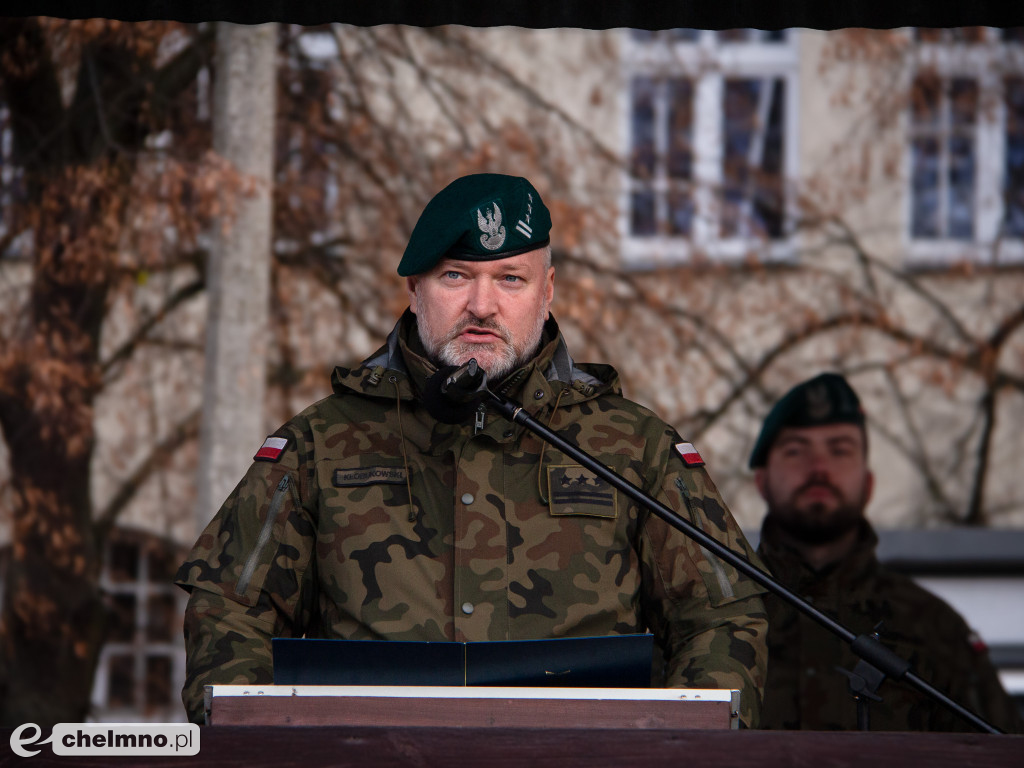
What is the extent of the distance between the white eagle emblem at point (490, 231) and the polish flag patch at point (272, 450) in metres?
0.53

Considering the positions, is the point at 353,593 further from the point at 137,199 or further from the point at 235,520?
the point at 137,199

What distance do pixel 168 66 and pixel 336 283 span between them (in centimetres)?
150

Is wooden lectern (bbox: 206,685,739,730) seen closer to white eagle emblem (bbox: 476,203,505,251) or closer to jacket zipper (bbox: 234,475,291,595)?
jacket zipper (bbox: 234,475,291,595)

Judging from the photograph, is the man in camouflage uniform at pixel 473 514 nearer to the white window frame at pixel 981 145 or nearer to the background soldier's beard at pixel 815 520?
the background soldier's beard at pixel 815 520

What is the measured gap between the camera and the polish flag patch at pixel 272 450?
2.62 m

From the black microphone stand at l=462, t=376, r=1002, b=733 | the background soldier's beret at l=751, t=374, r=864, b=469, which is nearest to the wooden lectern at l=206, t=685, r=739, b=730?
the black microphone stand at l=462, t=376, r=1002, b=733

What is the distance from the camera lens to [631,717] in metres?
1.76

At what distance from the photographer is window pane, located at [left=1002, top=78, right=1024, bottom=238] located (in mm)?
8945

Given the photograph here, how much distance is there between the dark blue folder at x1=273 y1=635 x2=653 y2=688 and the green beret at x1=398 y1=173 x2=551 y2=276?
37.4 inches

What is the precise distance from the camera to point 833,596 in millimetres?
3988

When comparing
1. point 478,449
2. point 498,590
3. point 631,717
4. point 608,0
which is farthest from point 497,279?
point 631,717

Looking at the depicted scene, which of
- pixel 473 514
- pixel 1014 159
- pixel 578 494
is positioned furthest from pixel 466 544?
pixel 1014 159

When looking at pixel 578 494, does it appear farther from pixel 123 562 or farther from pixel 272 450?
pixel 123 562

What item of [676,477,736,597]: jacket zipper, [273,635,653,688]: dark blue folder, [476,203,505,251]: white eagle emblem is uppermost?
[476,203,505,251]: white eagle emblem
